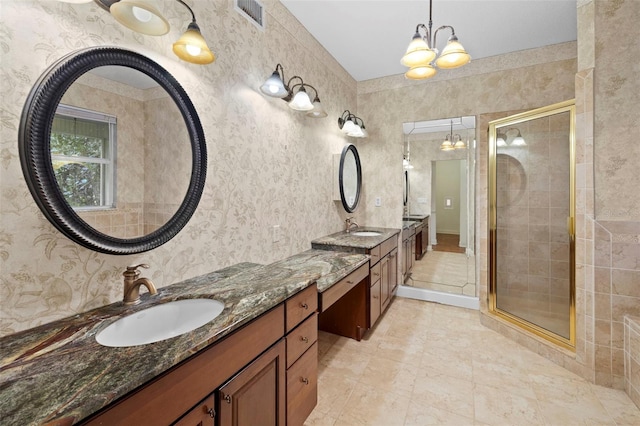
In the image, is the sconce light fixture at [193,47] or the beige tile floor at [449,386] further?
the beige tile floor at [449,386]

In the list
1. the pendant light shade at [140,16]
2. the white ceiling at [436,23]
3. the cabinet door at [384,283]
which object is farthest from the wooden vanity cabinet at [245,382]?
the white ceiling at [436,23]

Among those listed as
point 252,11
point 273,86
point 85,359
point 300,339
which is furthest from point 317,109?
point 85,359

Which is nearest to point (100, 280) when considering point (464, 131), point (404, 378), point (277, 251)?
point (277, 251)

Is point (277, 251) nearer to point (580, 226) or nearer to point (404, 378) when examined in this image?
point (404, 378)

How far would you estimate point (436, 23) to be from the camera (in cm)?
246

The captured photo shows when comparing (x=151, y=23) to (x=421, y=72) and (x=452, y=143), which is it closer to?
(x=421, y=72)

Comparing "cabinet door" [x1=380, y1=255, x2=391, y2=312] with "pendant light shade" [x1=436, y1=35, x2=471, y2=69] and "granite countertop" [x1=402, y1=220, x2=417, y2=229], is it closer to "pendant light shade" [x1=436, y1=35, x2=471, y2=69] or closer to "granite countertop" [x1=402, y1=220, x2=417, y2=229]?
"granite countertop" [x1=402, y1=220, x2=417, y2=229]

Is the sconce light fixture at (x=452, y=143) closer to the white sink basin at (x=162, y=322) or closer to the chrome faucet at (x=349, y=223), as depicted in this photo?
the chrome faucet at (x=349, y=223)

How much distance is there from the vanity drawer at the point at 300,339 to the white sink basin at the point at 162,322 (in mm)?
390

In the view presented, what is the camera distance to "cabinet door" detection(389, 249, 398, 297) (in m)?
3.12

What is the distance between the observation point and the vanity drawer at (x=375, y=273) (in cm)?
250

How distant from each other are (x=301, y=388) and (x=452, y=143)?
10.2 feet

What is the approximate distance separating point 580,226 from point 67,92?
303cm

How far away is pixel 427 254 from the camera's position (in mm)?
3709
